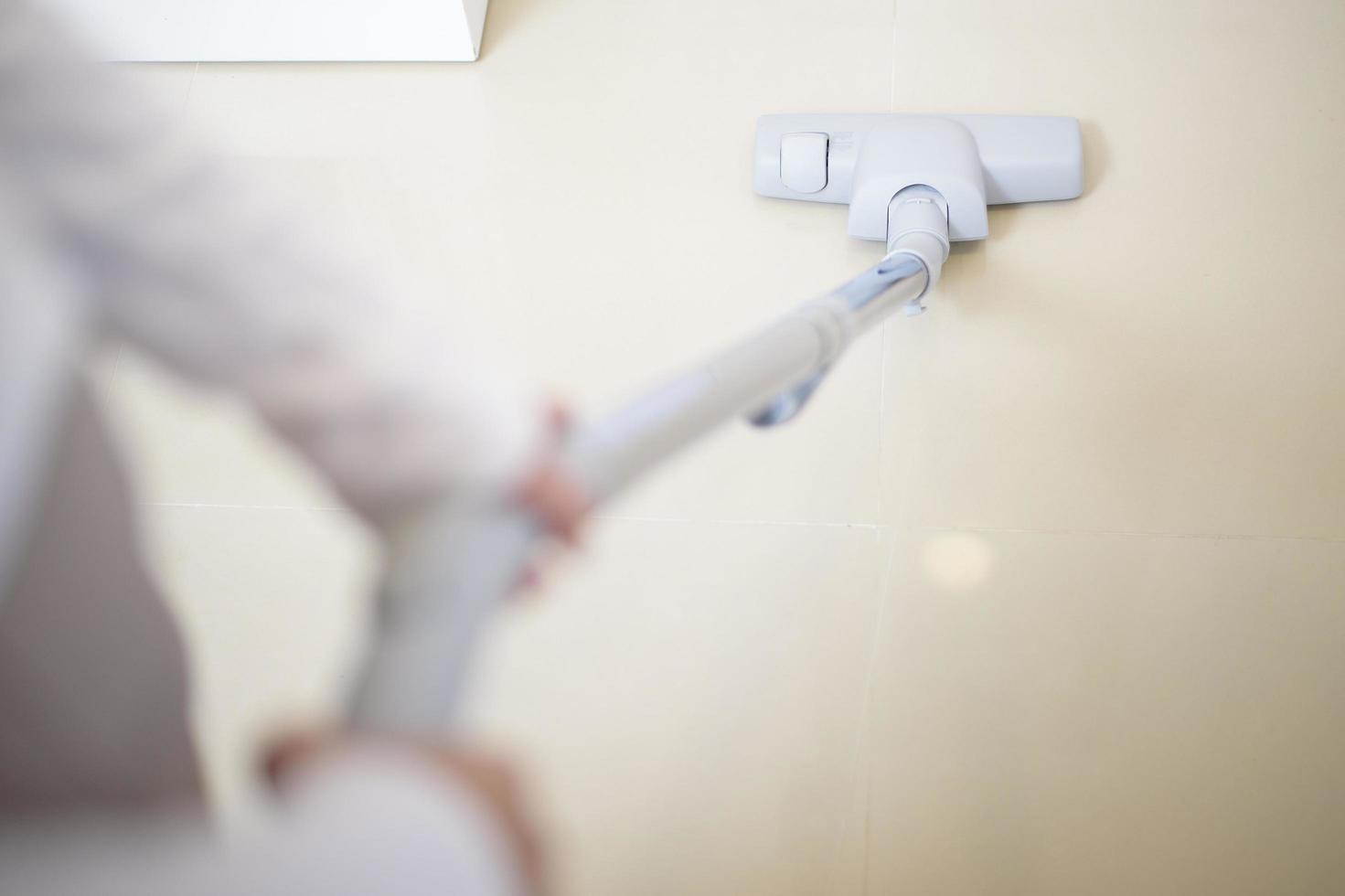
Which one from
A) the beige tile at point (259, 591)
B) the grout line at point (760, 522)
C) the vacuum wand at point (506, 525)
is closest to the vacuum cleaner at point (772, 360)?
the vacuum wand at point (506, 525)

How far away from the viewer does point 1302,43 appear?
1.11m

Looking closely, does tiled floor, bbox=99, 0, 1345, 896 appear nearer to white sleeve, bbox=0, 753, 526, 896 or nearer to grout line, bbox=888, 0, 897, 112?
grout line, bbox=888, 0, 897, 112

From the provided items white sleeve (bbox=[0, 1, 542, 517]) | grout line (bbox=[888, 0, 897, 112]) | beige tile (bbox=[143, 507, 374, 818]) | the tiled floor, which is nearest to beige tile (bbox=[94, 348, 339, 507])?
white sleeve (bbox=[0, 1, 542, 517])

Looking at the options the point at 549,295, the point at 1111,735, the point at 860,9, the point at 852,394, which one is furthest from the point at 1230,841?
the point at 860,9

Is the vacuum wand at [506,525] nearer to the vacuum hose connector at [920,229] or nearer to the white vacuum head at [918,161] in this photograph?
the vacuum hose connector at [920,229]

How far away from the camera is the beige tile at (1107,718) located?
A: 31.1 inches

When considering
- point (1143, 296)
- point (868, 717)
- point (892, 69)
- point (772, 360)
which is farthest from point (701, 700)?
point (892, 69)

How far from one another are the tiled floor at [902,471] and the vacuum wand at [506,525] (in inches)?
9.5

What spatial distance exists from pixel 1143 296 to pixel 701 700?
1.70ft

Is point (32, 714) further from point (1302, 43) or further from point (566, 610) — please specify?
point (1302, 43)

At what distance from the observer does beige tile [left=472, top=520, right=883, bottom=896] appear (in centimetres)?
79

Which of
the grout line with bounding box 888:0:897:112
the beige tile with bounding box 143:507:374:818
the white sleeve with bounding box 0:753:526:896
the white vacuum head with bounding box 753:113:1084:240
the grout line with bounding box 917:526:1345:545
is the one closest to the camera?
the white sleeve with bounding box 0:753:526:896

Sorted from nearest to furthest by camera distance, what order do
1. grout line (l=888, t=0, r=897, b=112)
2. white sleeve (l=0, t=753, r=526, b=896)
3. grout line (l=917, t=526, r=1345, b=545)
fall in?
white sleeve (l=0, t=753, r=526, b=896) → grout line (l=917, t=526, r=1345, b=545) → grout line (l=888, t=0, r=897, b=112)

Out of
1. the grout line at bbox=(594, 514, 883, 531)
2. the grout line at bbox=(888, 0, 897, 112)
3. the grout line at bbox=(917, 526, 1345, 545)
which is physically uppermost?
the grout line at bbox=(888, 0, 897, 112)
